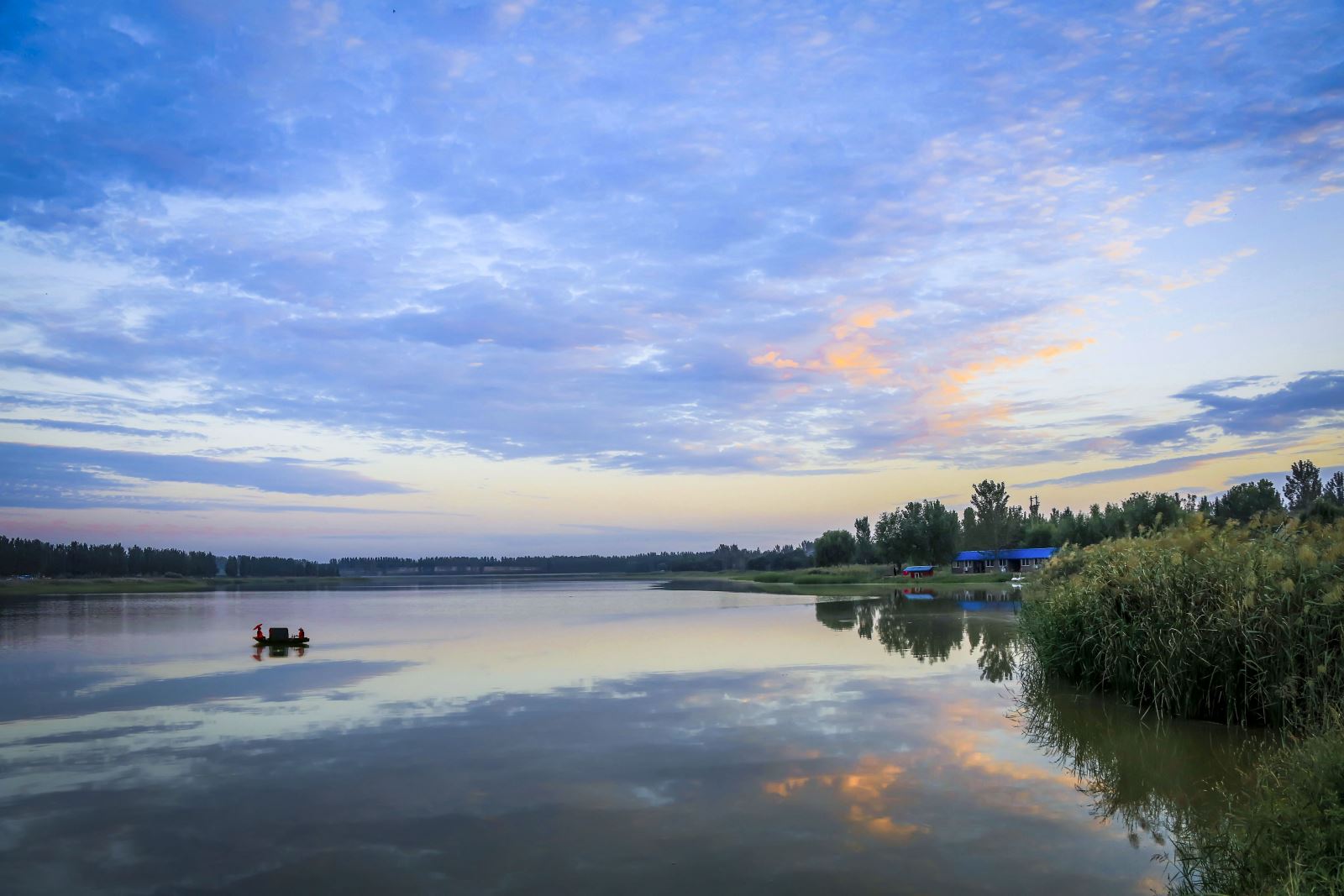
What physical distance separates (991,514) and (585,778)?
441 feet

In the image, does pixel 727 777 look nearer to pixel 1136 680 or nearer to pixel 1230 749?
pixel 1230 749

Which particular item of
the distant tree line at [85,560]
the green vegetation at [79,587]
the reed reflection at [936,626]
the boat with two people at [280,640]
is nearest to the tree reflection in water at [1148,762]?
the reed reflection at [936,626]

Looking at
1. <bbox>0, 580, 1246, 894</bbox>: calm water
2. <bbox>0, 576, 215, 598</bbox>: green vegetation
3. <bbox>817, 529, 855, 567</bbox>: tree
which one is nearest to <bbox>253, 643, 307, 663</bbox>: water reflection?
<bbox>0, 580, 1246, 894</bbox>: calm water

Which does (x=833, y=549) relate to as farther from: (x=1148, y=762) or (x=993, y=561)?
(x=1148, y=762)

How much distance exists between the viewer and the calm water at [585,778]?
27.3 feet

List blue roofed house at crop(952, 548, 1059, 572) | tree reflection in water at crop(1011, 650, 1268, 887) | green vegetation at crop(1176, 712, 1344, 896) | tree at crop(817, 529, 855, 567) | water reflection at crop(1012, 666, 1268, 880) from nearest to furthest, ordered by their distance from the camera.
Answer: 1. green vegetation at crop(1176, 712, 1344, 896)
2. tree reflection in water at crop(1011, 650, 1268, 887)
3. water reflection at crop(1012, 666, 1268, 880)
4. blue roofed house at crop(952, 548, 1059, 572)
5. tree at crop(817, 529, 855, 567)

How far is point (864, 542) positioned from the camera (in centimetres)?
13850

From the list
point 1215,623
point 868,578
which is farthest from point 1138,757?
point 868,578

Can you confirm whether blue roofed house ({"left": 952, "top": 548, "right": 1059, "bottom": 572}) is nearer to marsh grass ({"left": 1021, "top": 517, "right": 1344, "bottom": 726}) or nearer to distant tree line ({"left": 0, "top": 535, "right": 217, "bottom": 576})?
marsh grass ({"left": 1021, "top": 517, "right": 1344, "bottom": 726})

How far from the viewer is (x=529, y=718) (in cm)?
1578

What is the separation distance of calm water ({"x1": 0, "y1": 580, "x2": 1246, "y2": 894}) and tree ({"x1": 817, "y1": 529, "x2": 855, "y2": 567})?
99917 millimetres

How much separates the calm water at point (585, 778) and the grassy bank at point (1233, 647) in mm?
807

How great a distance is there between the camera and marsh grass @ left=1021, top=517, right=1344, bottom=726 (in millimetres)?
12523

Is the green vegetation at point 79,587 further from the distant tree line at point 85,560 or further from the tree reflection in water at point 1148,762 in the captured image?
the tree reflection in water at point 1148,762
